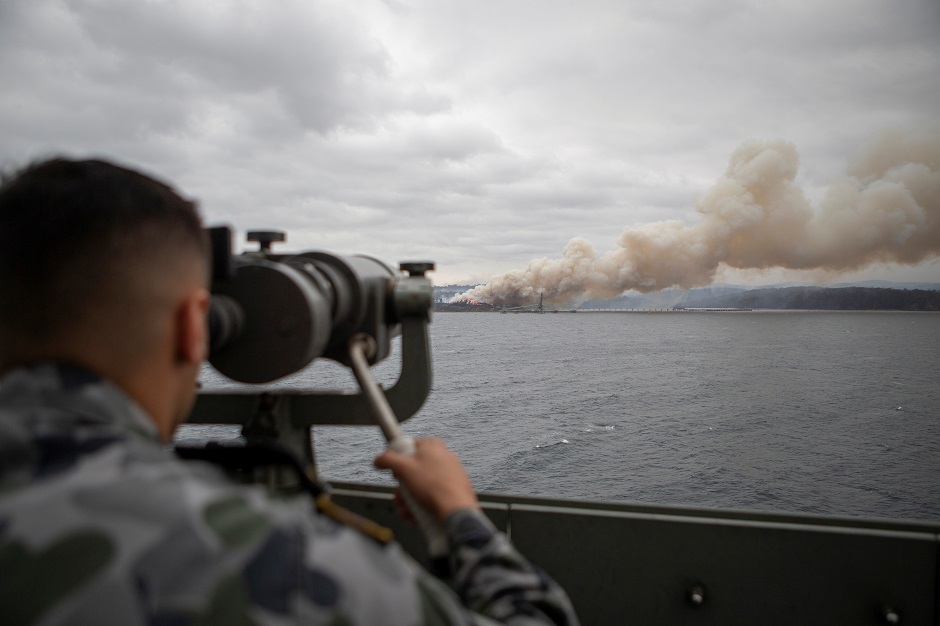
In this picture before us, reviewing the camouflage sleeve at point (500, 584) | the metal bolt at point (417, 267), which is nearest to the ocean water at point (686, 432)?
the metal bolt at point (417, 267)

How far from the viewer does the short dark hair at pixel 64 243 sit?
105 centimetres

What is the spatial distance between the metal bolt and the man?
1636mm

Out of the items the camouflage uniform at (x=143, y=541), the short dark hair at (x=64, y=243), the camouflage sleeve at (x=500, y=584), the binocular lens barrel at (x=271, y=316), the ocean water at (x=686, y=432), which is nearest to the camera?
the camouflage uniform at (x=143, y=541)

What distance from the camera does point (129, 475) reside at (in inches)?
35.5

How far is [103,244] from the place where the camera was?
1075 millimetres

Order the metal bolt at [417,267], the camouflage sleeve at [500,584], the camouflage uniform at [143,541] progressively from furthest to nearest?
the metal bolt at [417,267] → the camouflage sleeve at [500,584] → the camouflage uniform at [143,541]

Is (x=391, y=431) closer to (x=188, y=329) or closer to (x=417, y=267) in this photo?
(x=188, y=329)

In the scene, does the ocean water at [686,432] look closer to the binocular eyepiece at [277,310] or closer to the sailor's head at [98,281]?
the binocular eyepiece at [277,310]

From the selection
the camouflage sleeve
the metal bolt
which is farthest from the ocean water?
the camouflage sleeve

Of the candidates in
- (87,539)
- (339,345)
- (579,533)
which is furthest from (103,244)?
(579,533)

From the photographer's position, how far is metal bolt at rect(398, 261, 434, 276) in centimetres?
285

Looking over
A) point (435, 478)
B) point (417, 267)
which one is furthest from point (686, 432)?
point (435, 478)

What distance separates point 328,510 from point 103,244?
63 centimetres

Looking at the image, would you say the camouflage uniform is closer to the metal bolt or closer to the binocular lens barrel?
the binocular lens barrel
